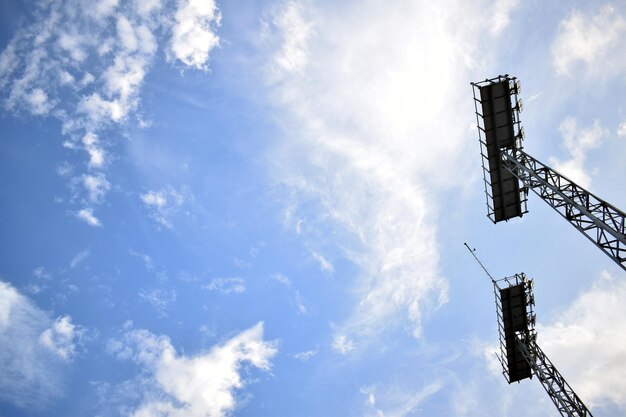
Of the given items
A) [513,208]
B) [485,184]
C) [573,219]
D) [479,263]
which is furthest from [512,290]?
[573,219]

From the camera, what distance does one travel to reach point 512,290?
23203 millimetres

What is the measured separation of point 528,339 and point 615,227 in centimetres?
1344

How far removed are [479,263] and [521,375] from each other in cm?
801

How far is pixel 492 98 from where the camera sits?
63.7 feet

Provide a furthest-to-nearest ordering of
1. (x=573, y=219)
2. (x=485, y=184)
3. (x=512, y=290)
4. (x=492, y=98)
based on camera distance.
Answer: (x=512, y=290), (x=485, y=184), (x=492, y=98), (x=573, y=219)

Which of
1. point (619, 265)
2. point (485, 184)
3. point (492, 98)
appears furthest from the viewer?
point (485, 184)

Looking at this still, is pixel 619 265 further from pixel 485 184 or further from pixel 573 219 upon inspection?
pixel 485 184

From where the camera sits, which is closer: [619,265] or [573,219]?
[619,265]

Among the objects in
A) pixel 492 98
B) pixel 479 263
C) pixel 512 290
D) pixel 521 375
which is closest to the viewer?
pixel 492 98

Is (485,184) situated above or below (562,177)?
above

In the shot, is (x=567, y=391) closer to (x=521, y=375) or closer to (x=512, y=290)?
(x=521, y=375)

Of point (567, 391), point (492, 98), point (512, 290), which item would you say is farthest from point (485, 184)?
point (567, 391)

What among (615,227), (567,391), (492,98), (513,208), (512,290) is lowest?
A: (567,391)

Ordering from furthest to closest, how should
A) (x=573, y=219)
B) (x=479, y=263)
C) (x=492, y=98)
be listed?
(x=479, y=263)
(x=492, y=98)
(x=573, y=219)
